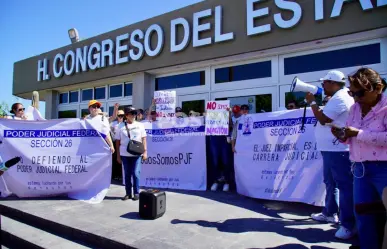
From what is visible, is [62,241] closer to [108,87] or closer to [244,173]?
[244,173]

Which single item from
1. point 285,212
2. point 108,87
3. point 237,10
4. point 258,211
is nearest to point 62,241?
point 258,211

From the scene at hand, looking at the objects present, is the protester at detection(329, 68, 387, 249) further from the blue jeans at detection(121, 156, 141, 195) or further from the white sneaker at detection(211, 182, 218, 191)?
the white sneaker at detection(211, 182, 218, 191)

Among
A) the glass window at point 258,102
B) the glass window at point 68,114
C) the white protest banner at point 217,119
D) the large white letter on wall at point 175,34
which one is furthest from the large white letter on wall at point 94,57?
the white protest banner at point 217,119

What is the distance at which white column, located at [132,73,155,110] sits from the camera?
35.4 feet

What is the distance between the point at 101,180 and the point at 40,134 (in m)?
1.51

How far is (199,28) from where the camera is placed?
9.18m

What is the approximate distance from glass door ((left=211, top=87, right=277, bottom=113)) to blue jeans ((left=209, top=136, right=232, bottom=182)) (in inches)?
95.4

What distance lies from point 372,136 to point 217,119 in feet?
13.0

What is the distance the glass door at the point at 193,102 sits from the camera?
32.0 ft

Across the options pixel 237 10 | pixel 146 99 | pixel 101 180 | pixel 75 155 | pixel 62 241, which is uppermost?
pixel 237 10

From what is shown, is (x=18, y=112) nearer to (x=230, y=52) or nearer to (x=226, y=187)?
(x=226, y=187)

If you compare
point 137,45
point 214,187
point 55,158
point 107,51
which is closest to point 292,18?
point 214,187

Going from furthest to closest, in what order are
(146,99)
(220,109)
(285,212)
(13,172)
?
(146,99), (220,109), (13,172), (285,212)

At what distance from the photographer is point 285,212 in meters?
4.72
